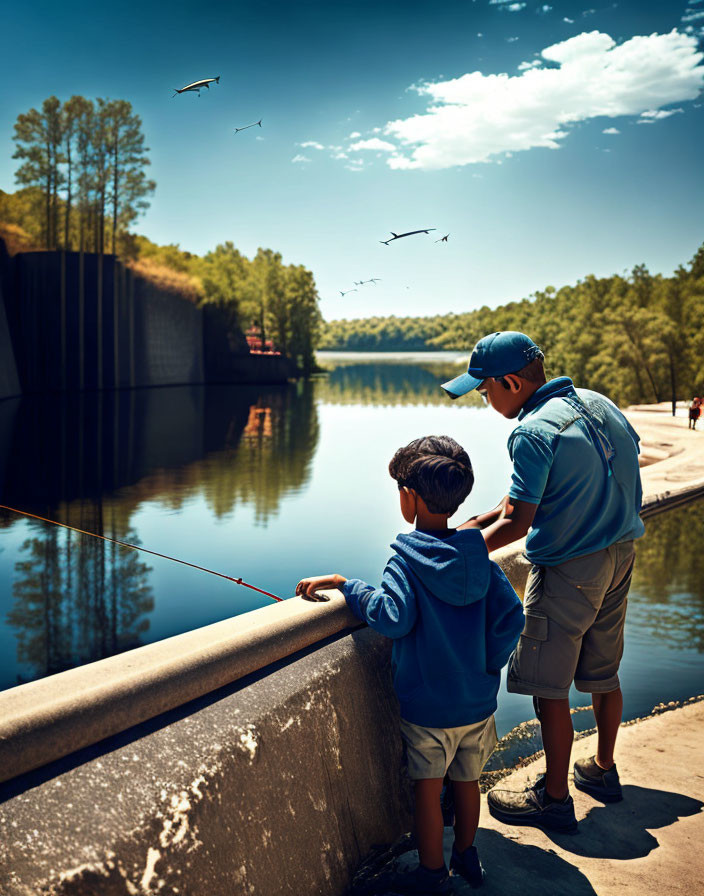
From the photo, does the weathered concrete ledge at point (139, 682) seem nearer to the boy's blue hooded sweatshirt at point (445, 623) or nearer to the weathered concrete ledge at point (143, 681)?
the weathered concrete ledge at point (143, 681)

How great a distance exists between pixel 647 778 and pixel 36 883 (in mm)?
2575

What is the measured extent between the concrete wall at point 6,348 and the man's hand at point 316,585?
44539mm

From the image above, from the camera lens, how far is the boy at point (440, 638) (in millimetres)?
2439

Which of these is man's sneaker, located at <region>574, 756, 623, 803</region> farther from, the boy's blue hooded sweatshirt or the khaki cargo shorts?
the boy's blue hooded sweatshirt

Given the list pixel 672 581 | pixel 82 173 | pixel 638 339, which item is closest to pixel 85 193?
pixel 82 173

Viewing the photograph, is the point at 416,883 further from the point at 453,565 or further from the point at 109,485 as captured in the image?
the point at 109,485

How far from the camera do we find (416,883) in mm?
2441

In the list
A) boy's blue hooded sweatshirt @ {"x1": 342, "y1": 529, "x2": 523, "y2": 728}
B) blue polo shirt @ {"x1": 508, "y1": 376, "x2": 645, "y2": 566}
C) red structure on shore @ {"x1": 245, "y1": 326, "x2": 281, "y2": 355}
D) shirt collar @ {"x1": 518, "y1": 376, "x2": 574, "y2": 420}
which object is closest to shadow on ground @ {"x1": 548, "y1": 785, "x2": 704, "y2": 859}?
boy's blue hooded sweatshirt @ {"x1": 342, "y1": 529, "x2": 523, "y2": 728}

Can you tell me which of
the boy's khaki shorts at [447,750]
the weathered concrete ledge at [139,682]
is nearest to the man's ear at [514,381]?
the weathered concrete ledge at [139,682]

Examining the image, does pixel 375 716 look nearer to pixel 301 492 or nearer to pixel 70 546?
pixel 70 546

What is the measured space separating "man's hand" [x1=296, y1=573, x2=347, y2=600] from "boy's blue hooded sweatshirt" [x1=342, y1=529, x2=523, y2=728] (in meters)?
0.26

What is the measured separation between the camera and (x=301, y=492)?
2238 cm

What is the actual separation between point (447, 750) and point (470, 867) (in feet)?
1.31

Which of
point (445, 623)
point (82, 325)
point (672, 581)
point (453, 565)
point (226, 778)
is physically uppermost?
point (82, 325)
